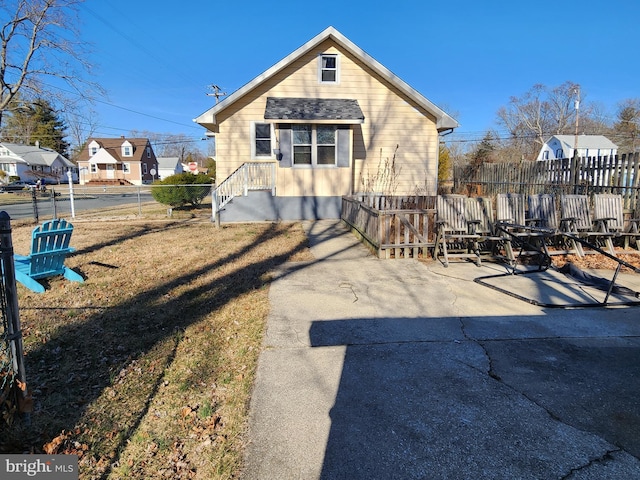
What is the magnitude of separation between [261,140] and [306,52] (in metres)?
3.60

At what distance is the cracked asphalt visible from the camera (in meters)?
2.49

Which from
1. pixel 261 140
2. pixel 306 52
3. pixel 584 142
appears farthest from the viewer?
pixel 584 142

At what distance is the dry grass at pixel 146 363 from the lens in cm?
270

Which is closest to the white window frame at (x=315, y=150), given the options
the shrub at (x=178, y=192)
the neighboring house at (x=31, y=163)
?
the shrub at (x=178, y=192)

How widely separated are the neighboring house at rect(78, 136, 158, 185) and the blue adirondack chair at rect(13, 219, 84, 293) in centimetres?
5615

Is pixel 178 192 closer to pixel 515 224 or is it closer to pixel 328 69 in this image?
pixel 328 69

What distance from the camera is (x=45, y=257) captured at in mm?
6520

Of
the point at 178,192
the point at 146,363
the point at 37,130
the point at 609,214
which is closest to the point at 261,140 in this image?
the point at 178,192

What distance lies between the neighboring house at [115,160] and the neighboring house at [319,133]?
1934 inches

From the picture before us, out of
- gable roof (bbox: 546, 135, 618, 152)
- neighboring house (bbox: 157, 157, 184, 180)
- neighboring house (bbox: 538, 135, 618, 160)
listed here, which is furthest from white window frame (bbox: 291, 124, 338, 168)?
neighboring house (bbox: 157, 157, 184, 180)

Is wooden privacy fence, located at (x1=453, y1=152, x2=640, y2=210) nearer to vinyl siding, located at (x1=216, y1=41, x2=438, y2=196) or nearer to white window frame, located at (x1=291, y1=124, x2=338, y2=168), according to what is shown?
vinyl siding, located at (x1=216, y1=41, x2=438, y2=196)

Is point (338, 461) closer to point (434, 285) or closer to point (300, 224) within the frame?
point (434, 285)

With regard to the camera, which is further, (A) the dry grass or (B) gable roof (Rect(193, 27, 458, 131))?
(B) gable roof (Rect(193, 27, 458, 131))

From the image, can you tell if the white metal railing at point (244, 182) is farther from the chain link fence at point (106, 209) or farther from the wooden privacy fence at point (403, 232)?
the wooden privacy fence at point (403, 232)
